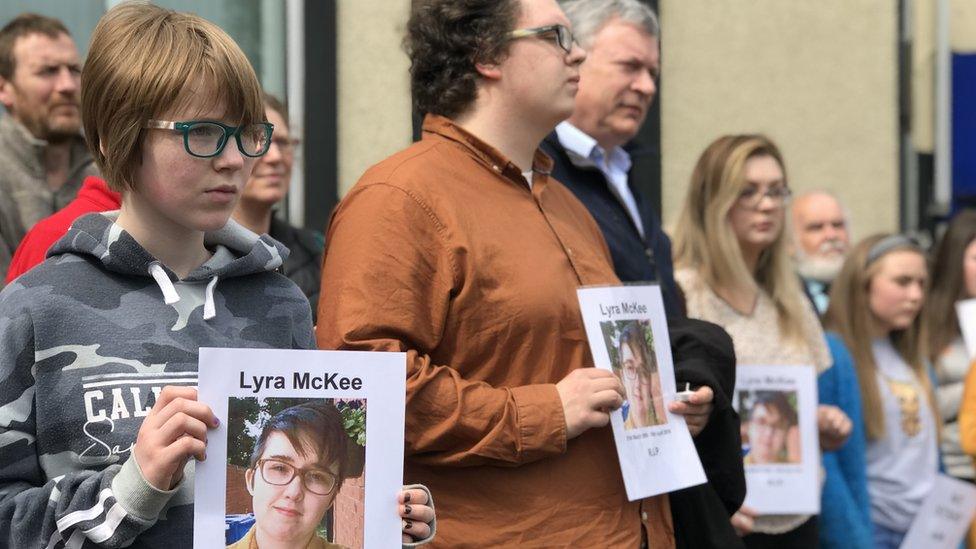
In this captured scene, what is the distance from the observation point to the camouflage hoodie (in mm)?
2396

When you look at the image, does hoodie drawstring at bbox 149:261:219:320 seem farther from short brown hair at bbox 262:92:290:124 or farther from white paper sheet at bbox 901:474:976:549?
white paper sheet at bbox 901:474:976:549

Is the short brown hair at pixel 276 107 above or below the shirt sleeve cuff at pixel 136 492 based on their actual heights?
above

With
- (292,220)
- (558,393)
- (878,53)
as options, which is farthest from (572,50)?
(878,53)

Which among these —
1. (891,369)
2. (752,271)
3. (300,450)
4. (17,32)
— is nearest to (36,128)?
(17,32)

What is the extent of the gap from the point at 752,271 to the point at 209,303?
3217 mm

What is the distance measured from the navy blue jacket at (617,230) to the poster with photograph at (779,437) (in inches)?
20.1

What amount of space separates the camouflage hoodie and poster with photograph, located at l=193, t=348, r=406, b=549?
11 centimetres

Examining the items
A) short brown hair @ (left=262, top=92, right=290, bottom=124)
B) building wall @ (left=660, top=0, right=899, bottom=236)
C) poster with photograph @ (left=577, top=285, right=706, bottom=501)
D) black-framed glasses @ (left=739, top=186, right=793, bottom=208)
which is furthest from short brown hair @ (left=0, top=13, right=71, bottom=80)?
building wall @ (left=660, top=0, right=899, bottom=236)

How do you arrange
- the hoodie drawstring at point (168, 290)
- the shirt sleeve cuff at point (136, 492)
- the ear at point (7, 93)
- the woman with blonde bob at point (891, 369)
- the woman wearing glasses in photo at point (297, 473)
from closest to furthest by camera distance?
the shirt sleeve cuff at point (136, 492), the woman wearing glasses in photo at point (297, 473), the hoodie drawstring at point (168, 290), the ear at point (7, 93), the woman with blonde bob at point (891, 369)

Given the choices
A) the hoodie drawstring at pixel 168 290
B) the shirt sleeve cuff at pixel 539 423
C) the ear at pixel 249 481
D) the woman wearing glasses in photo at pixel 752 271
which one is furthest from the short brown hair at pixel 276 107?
the ear at pixel 249 481

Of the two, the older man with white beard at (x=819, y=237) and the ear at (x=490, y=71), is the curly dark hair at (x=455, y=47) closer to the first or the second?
the ear at (x=490, y=71)

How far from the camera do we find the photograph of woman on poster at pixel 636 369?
346cm

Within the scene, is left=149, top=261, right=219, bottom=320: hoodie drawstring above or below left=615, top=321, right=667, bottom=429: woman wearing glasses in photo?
above

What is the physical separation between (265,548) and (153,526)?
0.19m
